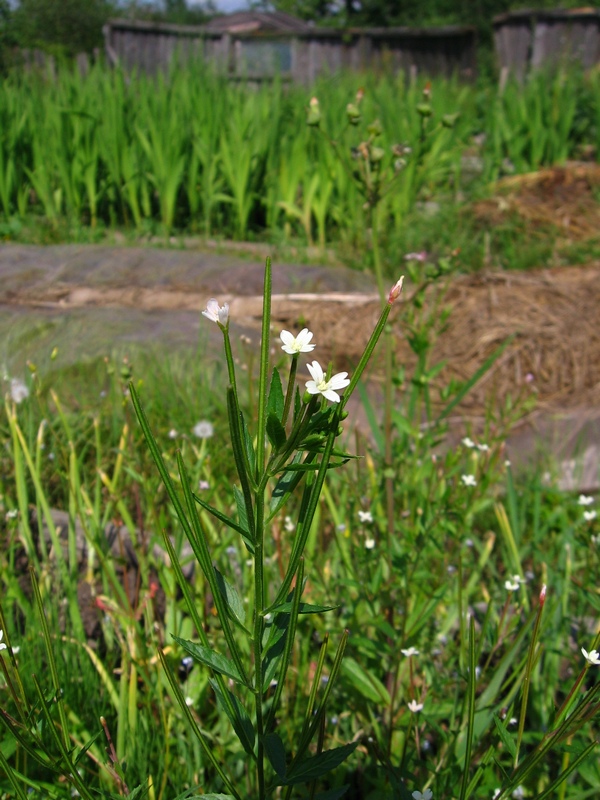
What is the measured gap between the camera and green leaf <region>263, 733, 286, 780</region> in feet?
2.08

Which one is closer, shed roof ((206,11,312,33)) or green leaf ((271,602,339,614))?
green leaf ((271,602,339,614))

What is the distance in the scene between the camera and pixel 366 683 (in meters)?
1.19

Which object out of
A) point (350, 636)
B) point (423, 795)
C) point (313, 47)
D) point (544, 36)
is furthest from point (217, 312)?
point (313, 47)

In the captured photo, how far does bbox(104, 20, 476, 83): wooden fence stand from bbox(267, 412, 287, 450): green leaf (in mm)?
12999

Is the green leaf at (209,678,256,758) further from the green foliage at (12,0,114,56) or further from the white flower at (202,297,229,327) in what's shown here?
the green foliage at (12,0,114,56)

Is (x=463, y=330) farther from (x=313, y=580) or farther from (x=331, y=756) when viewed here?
Result: (x=331, y=756)

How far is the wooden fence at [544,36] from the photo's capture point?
38.2 ft

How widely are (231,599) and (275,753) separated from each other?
0.13 meters

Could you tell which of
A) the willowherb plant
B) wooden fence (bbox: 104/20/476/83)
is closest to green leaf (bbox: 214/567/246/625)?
the willowherb plant

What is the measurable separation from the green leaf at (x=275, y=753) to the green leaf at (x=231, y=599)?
0.32 ft

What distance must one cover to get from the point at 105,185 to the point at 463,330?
2521 millimetres

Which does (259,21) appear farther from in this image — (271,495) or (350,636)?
(271,495)

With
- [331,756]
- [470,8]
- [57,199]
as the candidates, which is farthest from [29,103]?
[470,8]

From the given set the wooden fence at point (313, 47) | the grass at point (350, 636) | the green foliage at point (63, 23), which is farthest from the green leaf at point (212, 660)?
the green foliage at point (63, 23)
